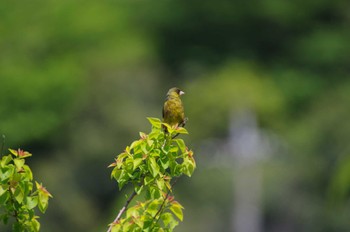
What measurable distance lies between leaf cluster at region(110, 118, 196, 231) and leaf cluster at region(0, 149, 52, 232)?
0.43 m

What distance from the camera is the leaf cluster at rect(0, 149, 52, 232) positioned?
7520 mm

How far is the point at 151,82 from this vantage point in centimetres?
4662

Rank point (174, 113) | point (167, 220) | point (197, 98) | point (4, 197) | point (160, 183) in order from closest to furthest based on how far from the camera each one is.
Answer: point (4, 197) → point (160, 183) → point (167, 220) → point (174, 113) → point (197, 98)

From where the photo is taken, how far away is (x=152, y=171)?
7.60 m

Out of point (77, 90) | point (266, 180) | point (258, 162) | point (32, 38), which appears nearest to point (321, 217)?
point (266, 180)

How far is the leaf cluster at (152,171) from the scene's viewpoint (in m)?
7.64

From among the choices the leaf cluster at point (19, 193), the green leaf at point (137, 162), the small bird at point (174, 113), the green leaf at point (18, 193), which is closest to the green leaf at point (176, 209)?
the green leaf at point (137, 162)

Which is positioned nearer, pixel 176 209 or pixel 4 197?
pixel 4 197

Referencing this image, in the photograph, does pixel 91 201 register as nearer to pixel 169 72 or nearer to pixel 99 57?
pixel 99 57

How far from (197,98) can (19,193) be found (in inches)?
1668

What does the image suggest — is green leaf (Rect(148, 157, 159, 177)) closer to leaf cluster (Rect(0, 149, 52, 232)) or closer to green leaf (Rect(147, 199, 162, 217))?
green leaf (Rect(147, 199, 162, 217))

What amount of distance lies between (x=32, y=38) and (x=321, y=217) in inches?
1179

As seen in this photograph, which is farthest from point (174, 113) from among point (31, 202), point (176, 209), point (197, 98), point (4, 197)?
point (197, 98)

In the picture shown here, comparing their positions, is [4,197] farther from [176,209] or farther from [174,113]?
[174,113]
